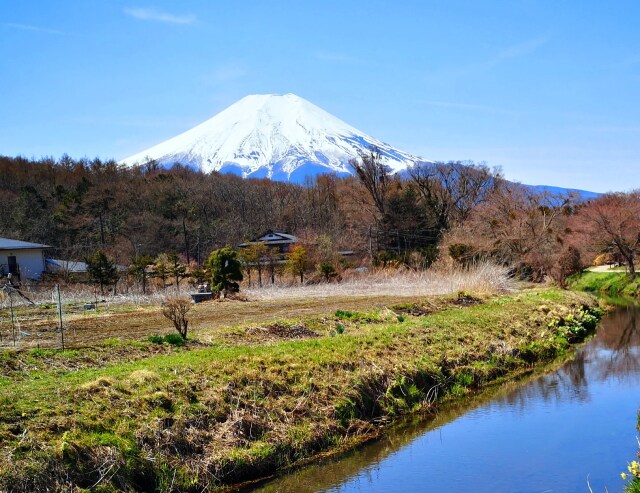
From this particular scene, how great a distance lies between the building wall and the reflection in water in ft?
104

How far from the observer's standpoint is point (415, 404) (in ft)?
37.1

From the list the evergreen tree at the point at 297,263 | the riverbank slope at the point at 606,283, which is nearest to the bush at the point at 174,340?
the evergreen tree at the point at 297,263

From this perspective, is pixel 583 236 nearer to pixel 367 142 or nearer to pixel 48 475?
pixel 48 475

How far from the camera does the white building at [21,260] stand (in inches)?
1443

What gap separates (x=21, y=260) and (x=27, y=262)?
0.36 metres

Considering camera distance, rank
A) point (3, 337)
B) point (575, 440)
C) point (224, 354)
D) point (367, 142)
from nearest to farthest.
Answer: point (575, 440)
point (224, 354)
point (3, 337)
point (367, 142)

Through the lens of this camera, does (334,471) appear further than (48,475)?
Yes

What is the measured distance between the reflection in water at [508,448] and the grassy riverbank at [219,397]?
580mm

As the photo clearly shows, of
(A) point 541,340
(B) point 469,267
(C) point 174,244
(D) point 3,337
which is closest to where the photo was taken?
(D) point 3,337

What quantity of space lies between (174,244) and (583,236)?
32.6 meters

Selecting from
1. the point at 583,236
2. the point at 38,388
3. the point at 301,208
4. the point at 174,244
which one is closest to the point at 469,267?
the point at 583,236

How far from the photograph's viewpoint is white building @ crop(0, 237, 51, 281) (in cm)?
3666

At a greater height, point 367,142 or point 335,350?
point 367,142

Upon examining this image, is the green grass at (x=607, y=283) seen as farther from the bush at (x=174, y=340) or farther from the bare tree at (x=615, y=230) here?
the bush at (x=174, y=340)
